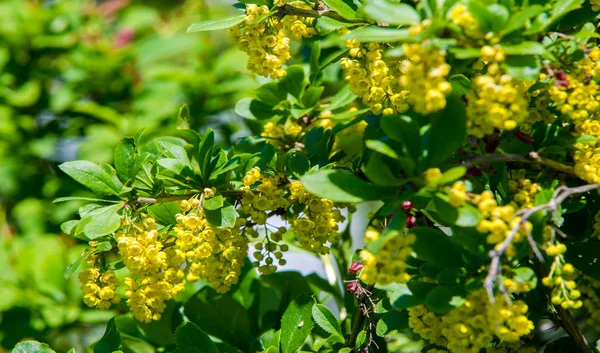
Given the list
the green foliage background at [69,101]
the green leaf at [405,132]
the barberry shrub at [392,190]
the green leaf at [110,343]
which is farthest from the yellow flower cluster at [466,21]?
the green foliage background at [69,101]

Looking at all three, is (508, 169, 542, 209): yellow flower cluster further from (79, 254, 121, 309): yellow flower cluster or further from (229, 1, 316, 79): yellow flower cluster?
(79, 254, 121, 309): yellow flower cluster

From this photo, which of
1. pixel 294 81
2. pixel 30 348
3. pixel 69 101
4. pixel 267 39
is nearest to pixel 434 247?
pixel 267 39

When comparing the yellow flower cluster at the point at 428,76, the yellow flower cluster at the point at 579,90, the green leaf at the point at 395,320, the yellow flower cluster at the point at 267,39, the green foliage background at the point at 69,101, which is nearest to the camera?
the yellow flower cluster at the point at 428,76

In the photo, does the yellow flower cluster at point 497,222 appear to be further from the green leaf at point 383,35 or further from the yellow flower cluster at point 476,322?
the green leaf at point 383,35

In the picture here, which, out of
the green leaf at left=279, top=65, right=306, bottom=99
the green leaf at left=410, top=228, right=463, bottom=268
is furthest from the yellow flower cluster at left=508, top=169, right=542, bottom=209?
the green leaf at left=279, top=65, right=306, bottom=99

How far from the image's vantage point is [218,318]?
126 cm

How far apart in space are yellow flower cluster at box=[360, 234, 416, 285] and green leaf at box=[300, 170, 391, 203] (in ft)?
0.23

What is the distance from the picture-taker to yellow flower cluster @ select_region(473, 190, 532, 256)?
0.75 m

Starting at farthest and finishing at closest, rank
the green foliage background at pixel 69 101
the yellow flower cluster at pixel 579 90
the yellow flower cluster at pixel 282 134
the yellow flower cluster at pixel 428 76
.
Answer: the green foliage background at pixel 69 101 → the yellow flower cluster at pixel 282 134 → the yellow flower cluster at pixel 579 90 → the yellow flower cluster at pixel 428 76

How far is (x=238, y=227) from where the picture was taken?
1.06m

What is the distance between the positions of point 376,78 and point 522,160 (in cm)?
23

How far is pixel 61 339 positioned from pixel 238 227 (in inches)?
47.7

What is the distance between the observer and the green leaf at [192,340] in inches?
41.4

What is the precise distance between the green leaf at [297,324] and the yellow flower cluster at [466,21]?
1.66ft
